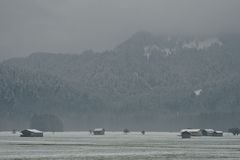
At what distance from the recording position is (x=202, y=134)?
19400cm

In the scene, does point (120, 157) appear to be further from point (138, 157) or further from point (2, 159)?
point (2, 159)

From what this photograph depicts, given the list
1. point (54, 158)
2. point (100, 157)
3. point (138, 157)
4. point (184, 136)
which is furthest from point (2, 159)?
point (184, 136)

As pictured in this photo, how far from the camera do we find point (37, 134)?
168m

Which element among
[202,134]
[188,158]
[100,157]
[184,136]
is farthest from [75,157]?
[202,134]

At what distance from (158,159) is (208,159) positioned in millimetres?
5547

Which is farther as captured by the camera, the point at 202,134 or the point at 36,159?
the point at 202,134

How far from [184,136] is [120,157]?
90149 millimetres

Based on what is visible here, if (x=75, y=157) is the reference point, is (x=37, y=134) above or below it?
above

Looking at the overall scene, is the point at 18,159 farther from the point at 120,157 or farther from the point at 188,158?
the point at 188,158

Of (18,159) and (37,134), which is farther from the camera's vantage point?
(37,134)

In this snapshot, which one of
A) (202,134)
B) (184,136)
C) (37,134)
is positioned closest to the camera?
(184,136)

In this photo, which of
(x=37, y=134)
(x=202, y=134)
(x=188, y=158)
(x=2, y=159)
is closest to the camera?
(x=2, y=159)

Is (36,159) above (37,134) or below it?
below

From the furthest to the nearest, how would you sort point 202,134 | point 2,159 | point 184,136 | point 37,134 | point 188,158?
point 202,134 < point 37,134 < point 184,136 < point 188,158 < point 2,159
